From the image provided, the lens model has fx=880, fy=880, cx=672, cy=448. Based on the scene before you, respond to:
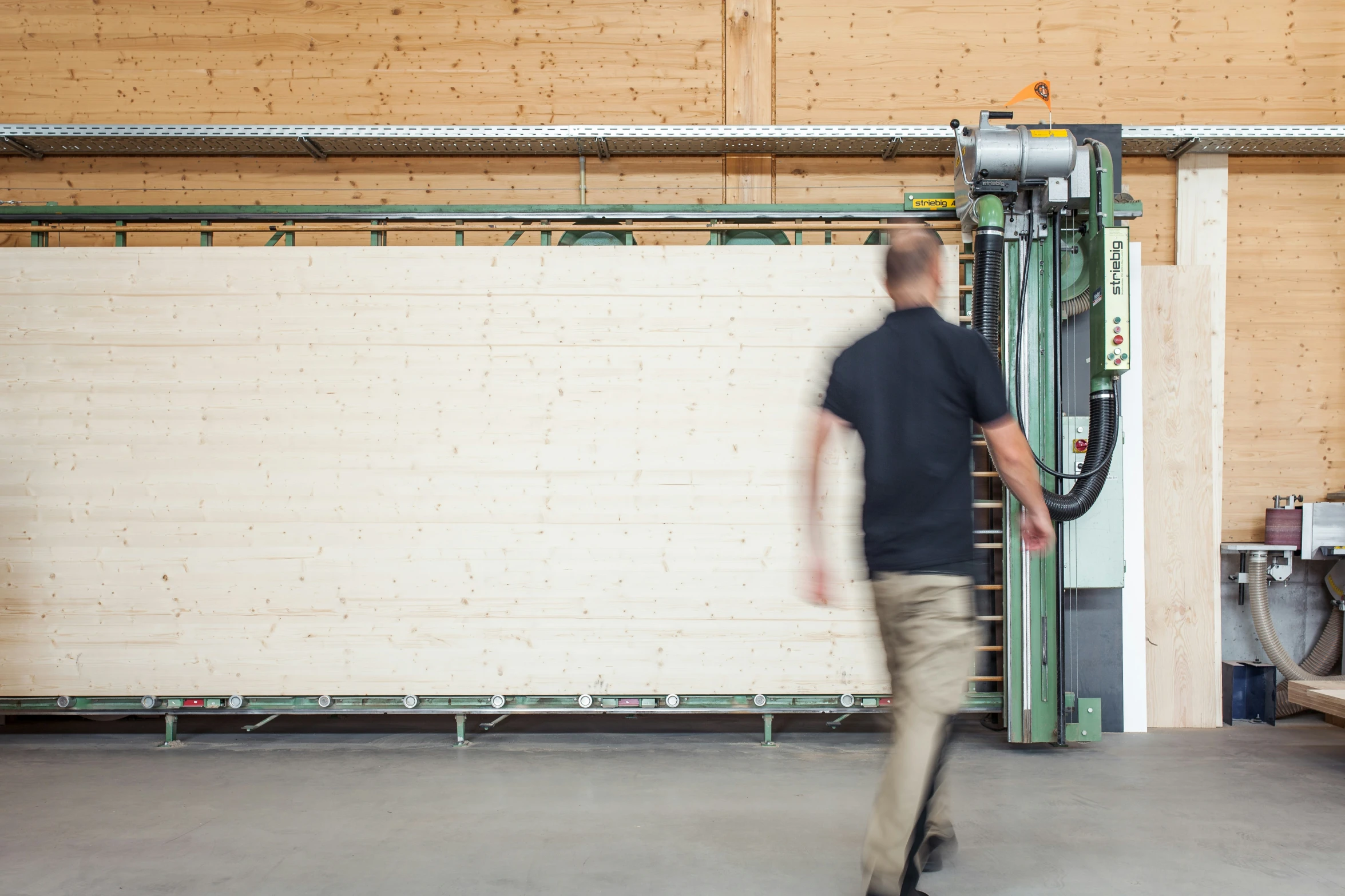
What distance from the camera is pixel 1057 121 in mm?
6312

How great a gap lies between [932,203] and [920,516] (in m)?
3.19

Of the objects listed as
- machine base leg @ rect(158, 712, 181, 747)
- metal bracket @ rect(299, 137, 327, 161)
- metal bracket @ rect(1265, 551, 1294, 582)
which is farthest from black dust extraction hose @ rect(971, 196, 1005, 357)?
machine base leg @ rect(158, 712, 181, 747)

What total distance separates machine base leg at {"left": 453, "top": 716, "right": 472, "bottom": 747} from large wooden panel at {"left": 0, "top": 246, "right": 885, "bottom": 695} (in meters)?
0.18

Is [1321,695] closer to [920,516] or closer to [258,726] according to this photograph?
[920,516]

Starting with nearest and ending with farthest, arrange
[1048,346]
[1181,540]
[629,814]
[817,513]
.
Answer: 1. [817,513]
2. [629,814]
3. [1048,346]
4. [1181,540]

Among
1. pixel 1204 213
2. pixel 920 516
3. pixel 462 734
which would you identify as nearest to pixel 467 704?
pixel 462 734

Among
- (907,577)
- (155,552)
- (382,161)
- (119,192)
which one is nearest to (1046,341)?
(907,577)

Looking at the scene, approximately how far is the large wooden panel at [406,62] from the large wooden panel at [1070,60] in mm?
827

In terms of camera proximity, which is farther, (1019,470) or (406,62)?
(406,62)

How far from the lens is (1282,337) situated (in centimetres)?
616

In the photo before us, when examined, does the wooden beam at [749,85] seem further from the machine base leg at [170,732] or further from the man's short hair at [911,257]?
the machine base leg at [170,732]

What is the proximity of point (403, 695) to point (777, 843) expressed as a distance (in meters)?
2.45

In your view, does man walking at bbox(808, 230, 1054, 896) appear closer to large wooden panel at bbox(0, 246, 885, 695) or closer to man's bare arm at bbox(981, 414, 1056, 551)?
man's bare arm at bbox(981, 414, 1056, 551)

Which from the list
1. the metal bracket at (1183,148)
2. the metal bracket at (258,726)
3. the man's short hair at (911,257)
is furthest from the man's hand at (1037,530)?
the metal bracket at (1183,148)
